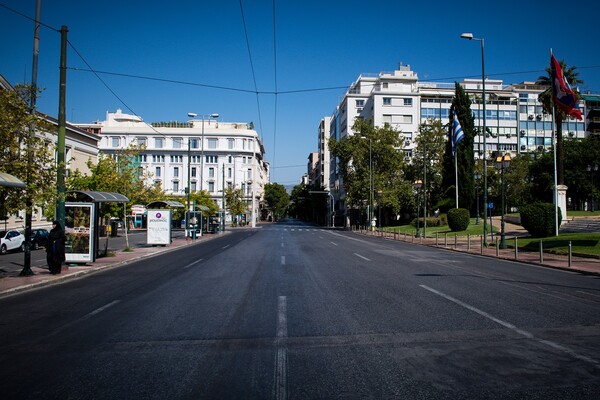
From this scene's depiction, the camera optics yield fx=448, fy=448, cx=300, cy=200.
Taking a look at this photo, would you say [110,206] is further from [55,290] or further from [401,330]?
[401,330]

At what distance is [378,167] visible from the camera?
225 ft

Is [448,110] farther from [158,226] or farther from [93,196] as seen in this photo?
[93,196]

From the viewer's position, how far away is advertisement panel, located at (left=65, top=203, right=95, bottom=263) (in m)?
16.8

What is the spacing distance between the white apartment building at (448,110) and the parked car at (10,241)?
60058 millimetres

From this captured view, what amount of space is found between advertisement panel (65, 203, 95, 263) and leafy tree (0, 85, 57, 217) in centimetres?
319

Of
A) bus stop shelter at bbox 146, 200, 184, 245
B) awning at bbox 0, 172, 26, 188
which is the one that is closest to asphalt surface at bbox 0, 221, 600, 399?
awning at bbox 0, 172, 26, 188

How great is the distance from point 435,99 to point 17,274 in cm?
8077

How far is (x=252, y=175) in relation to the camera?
9744 centimetres

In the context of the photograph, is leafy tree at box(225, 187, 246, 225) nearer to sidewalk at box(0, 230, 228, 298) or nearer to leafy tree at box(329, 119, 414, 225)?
leafy tree at box(329, 119, 414, 225)

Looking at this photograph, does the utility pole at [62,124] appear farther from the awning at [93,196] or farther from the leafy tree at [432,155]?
the leafy tree at [432,155]

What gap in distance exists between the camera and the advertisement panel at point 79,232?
55.1ft

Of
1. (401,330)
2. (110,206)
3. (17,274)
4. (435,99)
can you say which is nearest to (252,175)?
(435,99)

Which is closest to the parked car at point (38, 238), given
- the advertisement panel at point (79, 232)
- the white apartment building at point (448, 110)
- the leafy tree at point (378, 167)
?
the advertisement panel at point (79, 232)

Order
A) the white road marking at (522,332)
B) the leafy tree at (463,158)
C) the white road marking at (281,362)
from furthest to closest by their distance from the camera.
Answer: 1. the leafy tree at (463,158)
2. the white road marking at (522,332)
3. the white road marking at (281,362)
